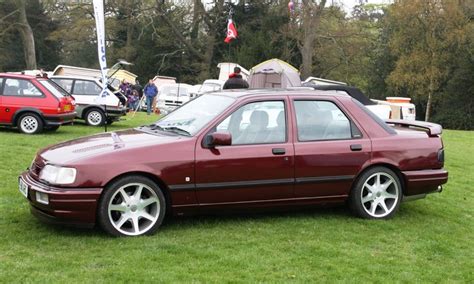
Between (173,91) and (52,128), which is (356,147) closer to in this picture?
(52,128)

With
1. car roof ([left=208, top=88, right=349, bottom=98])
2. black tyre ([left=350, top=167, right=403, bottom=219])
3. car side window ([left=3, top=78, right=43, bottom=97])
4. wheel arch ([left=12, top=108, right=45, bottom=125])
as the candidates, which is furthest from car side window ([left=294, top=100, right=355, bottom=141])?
A: car side window ([left=3, top=78, right=43, bottom=97])

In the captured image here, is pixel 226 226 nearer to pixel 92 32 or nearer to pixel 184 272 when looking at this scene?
pixel 184 272

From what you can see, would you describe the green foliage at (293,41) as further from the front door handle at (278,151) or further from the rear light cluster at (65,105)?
the front door handle at (278,151)

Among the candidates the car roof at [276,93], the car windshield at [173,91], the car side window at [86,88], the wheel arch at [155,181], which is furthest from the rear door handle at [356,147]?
the car windshield at [173,91]

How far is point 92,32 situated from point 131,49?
395cm

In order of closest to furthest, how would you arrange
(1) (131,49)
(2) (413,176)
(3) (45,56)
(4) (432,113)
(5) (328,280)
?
(5) (328,280) < (2) (413,176) < (4) (432,113) < (1) (131,49) < (3) (45,56)

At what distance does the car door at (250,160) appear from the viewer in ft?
19.0

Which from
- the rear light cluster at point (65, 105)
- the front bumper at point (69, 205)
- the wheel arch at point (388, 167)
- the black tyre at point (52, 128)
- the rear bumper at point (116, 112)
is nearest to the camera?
the front bumper at point (69, 205)

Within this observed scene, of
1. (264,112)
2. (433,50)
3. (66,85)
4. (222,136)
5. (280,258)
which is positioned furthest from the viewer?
(433,50)

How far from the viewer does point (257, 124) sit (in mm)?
6164

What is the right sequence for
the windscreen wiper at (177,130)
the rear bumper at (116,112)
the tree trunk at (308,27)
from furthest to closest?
the tree trunk at (308,27) < the rear bumper at (116,112) < the windscreen wiper at (177,130)

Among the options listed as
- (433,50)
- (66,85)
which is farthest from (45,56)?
(66,85)

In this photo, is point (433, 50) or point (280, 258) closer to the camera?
point (280, 258)

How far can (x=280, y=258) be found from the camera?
5070 millimetres
